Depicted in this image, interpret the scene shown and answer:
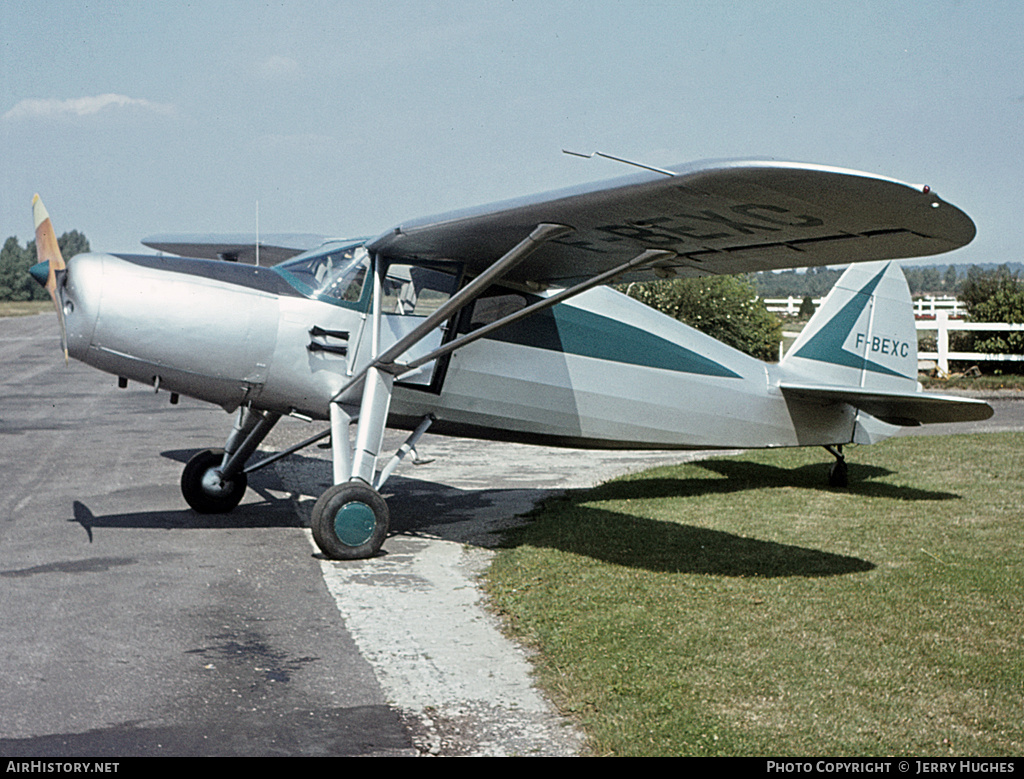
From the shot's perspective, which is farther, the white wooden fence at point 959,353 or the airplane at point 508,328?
the white wooden fence at point 959,353

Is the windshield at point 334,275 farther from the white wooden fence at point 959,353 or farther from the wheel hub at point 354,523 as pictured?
the white wooden fence at point 959,353

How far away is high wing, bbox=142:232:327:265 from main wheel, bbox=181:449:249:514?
3.71m

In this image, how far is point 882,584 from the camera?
6.79 meters

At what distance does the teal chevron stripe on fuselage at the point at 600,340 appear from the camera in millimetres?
8883

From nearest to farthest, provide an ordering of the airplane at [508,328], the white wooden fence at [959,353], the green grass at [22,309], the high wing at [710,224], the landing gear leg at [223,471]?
the high wing at [710,224], the airplane at [508,328], the landing gear leg at [223,471], the white wooden fence at [959,353], the green grass at [22,309]

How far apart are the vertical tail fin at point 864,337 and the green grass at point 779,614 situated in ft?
4.22

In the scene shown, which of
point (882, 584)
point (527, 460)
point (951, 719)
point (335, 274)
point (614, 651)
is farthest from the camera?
point (527, 460)

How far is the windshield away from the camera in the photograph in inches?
321

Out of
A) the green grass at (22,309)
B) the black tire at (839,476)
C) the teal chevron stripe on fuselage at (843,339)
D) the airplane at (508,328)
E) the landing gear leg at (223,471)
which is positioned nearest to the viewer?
the airplane at (508,328)

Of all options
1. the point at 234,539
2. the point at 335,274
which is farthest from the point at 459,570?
the point at 335,274

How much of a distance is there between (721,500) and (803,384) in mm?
1524

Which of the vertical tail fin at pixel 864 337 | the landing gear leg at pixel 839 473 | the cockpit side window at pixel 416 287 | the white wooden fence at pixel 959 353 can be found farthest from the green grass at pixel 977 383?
the cockpit side window at pixel 416 287

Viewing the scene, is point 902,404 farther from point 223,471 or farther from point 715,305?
point 715,305
